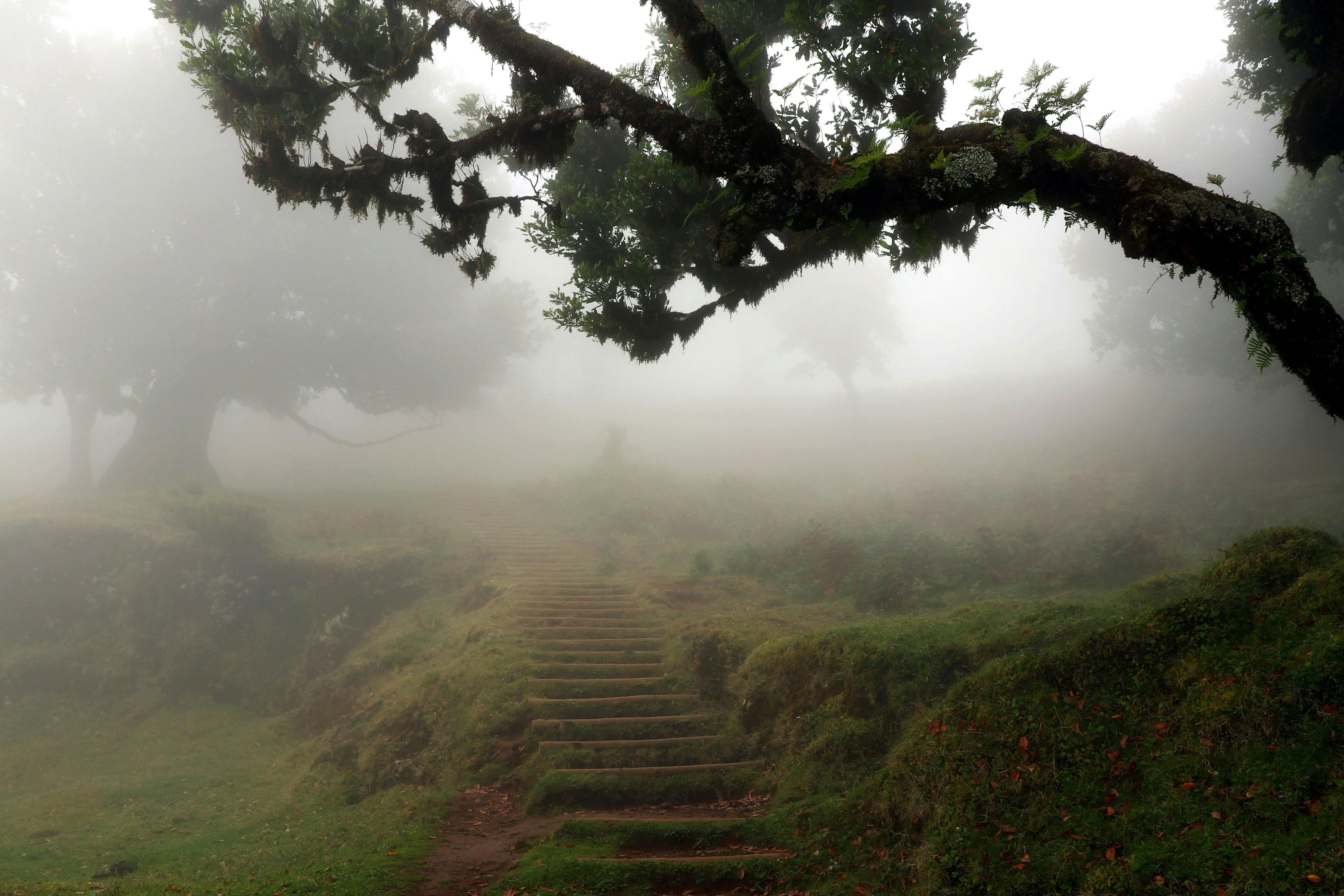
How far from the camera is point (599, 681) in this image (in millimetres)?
10719

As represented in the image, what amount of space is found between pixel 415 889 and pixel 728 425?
38.5 meters

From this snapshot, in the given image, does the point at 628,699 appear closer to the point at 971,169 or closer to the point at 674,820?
the point at 674,820

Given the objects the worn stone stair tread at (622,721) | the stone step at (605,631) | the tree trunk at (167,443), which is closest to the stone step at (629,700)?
the worn stone stair tread at (622,721)

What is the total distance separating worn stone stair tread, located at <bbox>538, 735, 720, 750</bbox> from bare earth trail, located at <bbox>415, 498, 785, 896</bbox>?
0.04 ft

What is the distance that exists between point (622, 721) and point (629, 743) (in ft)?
2.14

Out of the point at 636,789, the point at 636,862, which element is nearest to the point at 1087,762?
the point at 636,862

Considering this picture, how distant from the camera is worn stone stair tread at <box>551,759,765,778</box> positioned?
800 cm

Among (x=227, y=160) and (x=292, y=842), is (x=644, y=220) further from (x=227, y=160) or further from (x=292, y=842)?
(x=227, y=160)

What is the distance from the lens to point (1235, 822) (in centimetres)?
398

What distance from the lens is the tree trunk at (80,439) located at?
91.1ft

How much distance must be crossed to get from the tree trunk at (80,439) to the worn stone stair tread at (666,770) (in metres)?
31.4

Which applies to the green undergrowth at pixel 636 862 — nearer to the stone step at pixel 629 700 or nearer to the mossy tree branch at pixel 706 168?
the stone step at pixel 629 700

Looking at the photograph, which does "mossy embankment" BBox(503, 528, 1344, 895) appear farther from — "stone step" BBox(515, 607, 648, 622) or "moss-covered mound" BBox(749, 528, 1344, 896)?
"stone step" BBox(515, 607, 648, 622)

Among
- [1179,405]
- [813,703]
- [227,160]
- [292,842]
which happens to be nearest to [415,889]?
[292,842]
